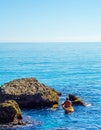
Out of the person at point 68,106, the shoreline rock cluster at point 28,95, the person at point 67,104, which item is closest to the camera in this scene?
the person at point 68,106

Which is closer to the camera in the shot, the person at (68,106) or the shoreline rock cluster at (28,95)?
the person at (68,106)

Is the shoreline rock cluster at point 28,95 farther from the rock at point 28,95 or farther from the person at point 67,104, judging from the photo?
the person at point 67,104

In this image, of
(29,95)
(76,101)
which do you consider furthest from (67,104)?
(29,95)

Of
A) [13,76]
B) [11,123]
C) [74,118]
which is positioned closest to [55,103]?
[74,118]

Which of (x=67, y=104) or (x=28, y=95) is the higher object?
(x=28, y=95)

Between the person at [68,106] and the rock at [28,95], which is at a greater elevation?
the rock at [28,95]

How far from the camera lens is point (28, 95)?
56.1 m

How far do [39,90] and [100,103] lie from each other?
32.0ft

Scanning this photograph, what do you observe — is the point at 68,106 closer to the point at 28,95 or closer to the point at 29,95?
the point at 29,95

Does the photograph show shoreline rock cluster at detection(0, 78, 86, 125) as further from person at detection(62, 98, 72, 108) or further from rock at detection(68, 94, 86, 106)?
person at detection(62, 98, 72, 108)

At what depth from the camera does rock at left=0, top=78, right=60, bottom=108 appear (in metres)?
56.1

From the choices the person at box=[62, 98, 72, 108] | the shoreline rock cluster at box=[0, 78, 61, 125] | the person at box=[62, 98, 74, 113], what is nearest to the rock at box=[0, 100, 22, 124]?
the shoreline rock cluster at box=[0, 78, 61, 125]

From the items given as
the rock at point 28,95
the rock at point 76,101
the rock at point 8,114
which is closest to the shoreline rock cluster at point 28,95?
the rock at point 28,95

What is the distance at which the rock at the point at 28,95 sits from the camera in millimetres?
56125
